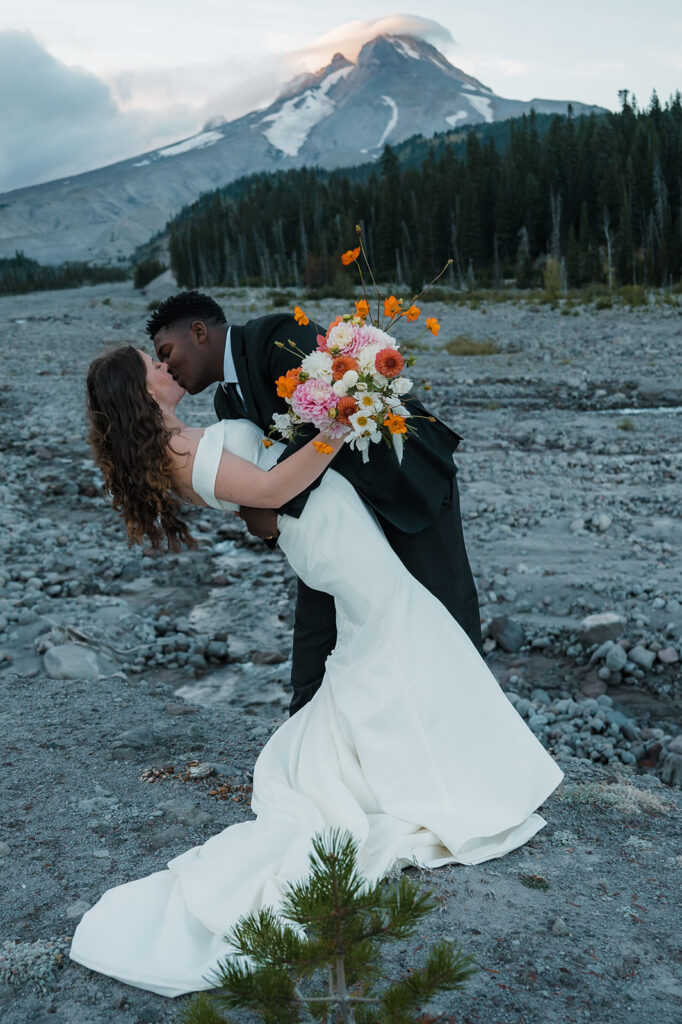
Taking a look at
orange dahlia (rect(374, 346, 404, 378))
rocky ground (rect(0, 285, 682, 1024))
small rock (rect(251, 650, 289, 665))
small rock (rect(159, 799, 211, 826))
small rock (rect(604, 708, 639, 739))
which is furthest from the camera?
small rock (rect(251, 650, 289, 665))

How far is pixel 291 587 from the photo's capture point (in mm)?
8891

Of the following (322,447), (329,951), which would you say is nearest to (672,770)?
(322,447)

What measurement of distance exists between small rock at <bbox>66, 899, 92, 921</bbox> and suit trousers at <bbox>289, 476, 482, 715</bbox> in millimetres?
1422

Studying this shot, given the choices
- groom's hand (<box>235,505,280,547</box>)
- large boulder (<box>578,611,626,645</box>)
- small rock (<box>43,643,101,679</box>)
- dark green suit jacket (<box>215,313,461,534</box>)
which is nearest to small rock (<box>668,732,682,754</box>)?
large boulder (<box>578,611,626,645</box>)

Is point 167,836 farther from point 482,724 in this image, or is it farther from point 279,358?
point 279,358

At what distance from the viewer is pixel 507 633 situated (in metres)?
7.17

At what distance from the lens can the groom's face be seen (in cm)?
411

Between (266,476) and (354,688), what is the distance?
104 centimetres

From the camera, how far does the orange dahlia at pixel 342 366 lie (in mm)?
3346

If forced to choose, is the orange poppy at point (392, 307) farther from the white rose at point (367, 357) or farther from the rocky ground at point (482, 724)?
the rocky ground at point (482, 724)

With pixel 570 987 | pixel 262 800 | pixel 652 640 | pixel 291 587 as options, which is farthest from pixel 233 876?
pixel 291 587

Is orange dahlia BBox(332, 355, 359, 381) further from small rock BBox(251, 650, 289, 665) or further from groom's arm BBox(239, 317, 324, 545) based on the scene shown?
small rock BBox(251, 650, 289, 665)

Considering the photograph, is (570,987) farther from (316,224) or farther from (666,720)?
(316,224)

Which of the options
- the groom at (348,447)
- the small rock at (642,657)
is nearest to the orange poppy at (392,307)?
the groom at (348,447)
